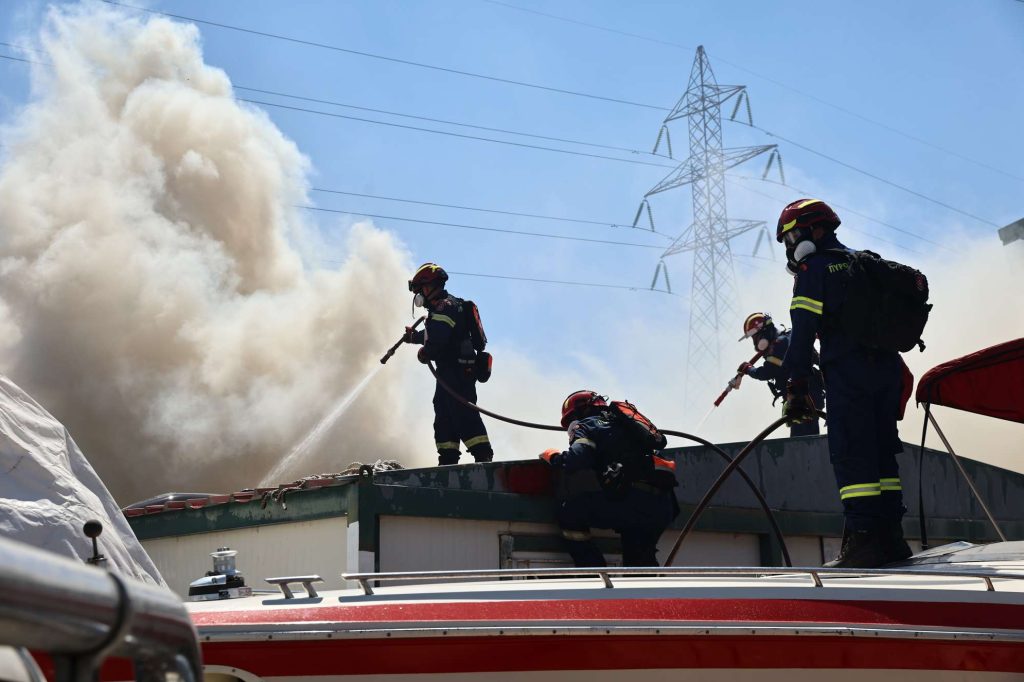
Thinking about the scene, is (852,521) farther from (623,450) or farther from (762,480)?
(762,480)

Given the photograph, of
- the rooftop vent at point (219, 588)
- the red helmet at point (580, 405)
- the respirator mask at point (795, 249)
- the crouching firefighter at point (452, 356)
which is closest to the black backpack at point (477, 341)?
the crouching firefighter at point (452, 356)

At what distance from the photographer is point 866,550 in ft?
16.1

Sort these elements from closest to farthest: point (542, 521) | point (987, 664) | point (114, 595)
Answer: point (114, 595) → point (987, 664) → point (542, 521)

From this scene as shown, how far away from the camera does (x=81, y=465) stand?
520cm

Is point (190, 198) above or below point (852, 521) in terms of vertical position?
above

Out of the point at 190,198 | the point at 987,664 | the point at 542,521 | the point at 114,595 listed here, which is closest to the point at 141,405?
the point at 190,198

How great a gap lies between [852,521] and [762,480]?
3956 millimetres

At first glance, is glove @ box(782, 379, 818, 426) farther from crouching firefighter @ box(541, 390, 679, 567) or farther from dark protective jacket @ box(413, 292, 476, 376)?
dark protective jacket @ box(413, 292, 476, 376)

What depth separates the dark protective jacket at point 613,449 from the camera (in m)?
7.10

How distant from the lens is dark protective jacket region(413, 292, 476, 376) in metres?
9.70

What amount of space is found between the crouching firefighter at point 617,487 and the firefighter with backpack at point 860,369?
1969mm

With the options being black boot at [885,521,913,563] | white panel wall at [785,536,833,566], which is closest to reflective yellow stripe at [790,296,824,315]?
black boot at [885,521,913,563]

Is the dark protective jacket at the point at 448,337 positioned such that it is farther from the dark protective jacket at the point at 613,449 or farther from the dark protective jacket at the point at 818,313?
the dark protective jacket at the point at 818,313

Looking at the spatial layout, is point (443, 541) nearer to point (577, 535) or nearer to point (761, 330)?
point (577, 535)
